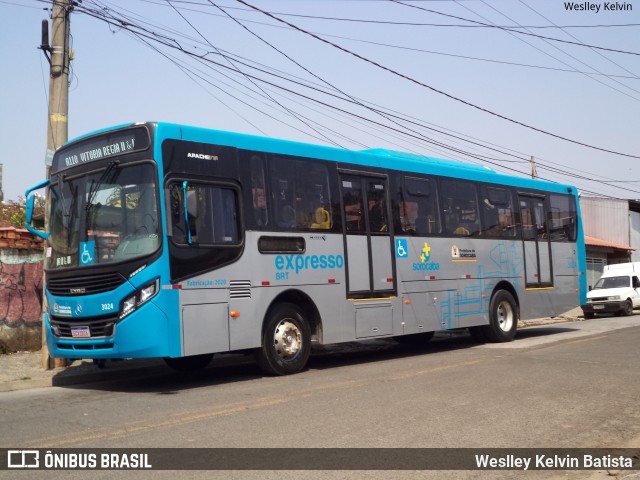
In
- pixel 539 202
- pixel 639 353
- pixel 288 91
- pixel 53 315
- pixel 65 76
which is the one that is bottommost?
pixel 639 353

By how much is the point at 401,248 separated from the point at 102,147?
5949 mm

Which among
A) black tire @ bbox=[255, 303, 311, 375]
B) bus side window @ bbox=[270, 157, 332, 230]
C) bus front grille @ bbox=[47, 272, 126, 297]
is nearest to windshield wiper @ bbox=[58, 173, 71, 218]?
bus front grille @ bbox=[47, 272, 126, 297]

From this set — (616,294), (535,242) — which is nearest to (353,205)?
(535,242)

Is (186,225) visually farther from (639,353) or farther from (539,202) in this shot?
(539,202)

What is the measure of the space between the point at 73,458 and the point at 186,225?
4.36 metres

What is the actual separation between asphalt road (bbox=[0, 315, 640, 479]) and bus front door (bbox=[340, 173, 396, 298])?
4.70 feet

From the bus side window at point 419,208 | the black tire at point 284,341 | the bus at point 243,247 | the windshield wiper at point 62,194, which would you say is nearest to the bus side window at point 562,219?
the bus at point 243,247

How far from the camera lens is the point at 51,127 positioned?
12.3m

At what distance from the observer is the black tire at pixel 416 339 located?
668 inches

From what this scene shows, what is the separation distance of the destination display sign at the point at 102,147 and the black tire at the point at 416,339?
8.95 meters

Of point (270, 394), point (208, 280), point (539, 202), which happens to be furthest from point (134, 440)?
point (539, 202)

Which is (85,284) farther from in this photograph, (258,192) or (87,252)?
(258,192)

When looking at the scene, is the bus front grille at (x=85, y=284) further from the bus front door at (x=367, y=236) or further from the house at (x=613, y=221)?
the house at (x=613, y=221)

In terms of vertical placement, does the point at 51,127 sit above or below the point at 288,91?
below
